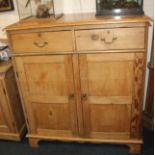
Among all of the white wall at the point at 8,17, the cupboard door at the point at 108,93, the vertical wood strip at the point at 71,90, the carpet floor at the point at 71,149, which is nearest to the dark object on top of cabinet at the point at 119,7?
the cupboard door at the point at 108,93

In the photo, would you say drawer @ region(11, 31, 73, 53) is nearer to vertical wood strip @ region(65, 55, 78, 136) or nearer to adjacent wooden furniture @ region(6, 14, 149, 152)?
adjacent wooden furniture @ region(6, 14, 149, 152)

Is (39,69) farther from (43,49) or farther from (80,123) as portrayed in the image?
(80,123)

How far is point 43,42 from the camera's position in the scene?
1407 mm

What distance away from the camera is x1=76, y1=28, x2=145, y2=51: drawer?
4.23 feet

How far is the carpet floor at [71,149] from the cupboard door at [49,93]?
17cm

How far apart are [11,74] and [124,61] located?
3.42 feet

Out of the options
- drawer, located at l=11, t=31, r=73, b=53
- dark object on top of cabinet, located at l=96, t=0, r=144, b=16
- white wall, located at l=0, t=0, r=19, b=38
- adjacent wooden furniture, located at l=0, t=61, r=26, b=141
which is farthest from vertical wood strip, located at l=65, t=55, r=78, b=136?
white wall, located at l=0, t=0, r=19, b=38

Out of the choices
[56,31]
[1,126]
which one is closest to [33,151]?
[1,126]

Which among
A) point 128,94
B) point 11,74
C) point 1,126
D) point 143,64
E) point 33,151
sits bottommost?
point 33,151

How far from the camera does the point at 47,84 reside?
61.7 inches

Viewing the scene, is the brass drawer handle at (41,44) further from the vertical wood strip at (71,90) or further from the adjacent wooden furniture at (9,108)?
the adjacent wooden furniture at (9,108)

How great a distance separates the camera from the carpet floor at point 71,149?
1762mm

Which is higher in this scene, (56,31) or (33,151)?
(56,31)

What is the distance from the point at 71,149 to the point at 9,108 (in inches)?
27.9
